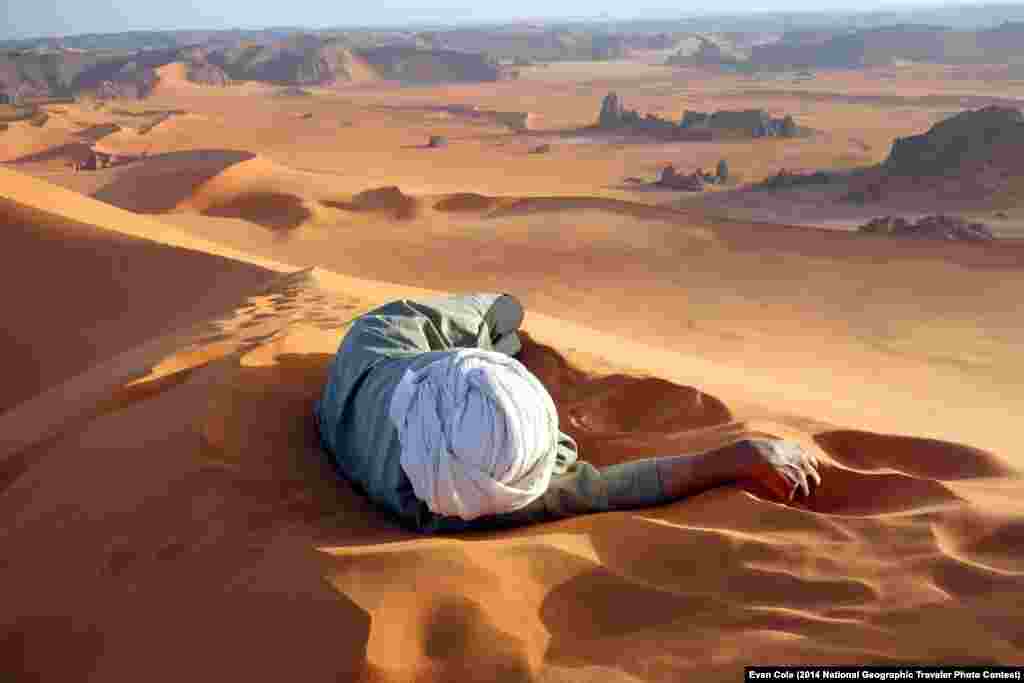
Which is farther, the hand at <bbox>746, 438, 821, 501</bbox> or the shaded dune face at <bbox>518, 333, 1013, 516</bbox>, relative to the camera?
the shaded dune face at <bbox>518, 333, 1013, 516</bbox>

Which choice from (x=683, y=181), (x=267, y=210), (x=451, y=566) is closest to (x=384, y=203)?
(x=267, y=210)

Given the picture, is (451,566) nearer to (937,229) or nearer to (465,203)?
(937,229)

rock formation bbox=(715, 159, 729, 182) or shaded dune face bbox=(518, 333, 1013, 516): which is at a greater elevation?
shaded dune face bbox=(518, 333, 1013, 516)

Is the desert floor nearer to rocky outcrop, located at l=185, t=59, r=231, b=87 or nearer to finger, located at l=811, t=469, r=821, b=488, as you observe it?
finger, located at l=811, t=469, r=821, b=488

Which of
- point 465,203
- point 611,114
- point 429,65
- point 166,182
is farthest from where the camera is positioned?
point 429,65

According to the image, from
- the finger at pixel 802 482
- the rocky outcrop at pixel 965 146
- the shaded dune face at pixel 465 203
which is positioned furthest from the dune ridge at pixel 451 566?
the rocky outcrop at pixel 965 146

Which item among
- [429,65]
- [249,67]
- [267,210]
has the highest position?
[429,65]

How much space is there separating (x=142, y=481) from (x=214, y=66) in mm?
62497

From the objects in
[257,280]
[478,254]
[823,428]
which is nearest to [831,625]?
[823,428]

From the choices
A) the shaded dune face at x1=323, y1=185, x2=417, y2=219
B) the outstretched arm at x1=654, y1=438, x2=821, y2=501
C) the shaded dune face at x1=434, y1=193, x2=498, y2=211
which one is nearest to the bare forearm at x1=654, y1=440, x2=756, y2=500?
the outstretched arm at x1=654, y1=438, x2=821, y2=501

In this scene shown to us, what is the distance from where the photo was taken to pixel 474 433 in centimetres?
216

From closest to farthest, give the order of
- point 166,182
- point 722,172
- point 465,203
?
point 465,203 → point 166,182 → point 722,172

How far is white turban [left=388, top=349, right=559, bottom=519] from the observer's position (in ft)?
7.09

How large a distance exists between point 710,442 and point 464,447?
4.68 feet
